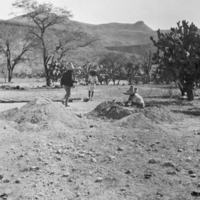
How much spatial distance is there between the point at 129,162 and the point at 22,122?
3.15m

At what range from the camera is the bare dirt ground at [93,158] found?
4121 mm

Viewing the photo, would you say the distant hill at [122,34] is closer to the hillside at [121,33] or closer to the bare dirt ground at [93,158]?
the hillside at [121,33]

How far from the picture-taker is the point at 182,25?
1468 cm

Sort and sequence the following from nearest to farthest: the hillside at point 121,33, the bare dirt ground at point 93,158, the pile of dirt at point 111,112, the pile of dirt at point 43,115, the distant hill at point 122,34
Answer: the bare dirt ground at point 93,158, the pile of dirt at point 43,115, the pile of dirt at point 111,112, the distant hill at point 122,34, the hillside at point 121,33

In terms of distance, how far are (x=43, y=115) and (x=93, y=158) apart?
2.74m

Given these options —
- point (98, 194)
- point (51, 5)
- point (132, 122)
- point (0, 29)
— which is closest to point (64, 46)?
point (51, 5)

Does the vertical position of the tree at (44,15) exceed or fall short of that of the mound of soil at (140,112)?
it exceeds it

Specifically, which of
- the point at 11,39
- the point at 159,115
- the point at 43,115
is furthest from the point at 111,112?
the point at 11,39

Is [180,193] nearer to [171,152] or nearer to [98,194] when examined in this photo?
[98,194]

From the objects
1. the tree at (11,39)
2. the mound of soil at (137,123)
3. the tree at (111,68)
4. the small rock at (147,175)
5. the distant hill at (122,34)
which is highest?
the distant hill at (122,34)

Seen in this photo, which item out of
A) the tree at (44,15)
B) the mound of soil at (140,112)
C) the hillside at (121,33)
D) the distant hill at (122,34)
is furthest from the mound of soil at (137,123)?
the hillside at (121,33)

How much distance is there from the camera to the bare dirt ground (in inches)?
162

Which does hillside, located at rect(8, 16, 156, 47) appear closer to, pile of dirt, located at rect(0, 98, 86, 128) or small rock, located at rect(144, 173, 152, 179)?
pile of dirt, located at rect(0, 98, 86, 128)

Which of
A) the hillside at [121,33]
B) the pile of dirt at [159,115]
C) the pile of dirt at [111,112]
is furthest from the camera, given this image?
the hillside at [121,33]
